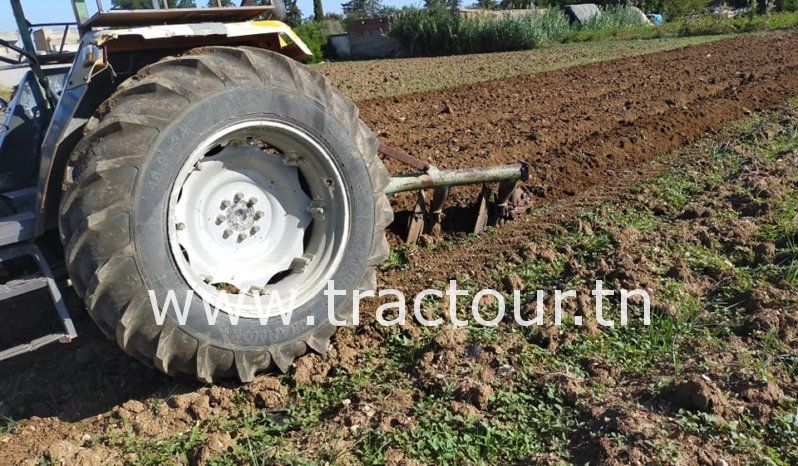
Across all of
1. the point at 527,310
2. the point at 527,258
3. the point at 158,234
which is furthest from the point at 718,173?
the point at 158,234

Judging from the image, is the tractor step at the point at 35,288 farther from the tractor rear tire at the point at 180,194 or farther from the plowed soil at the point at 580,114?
the plowed soil at the point at 580,114

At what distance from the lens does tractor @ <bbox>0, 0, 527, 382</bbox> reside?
9.01 feet

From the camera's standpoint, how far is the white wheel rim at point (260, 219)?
312 centimetres

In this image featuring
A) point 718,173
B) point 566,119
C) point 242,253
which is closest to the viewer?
point 242,253

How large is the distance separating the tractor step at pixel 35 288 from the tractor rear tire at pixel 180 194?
0.26 meters

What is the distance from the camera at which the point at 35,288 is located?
2.96m

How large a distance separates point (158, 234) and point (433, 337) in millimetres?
1493

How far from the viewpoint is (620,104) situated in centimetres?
941

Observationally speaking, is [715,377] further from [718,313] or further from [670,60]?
[670,60]

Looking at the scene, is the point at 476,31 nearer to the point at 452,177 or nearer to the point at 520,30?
the point at 520,30

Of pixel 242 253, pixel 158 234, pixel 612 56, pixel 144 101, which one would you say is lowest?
pixel 612 56

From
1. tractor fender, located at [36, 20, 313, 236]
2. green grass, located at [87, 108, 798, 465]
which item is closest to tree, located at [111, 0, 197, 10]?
tractor fender, located at [36, 20, 313, 236]

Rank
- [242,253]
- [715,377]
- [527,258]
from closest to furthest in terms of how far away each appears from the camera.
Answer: [715,377]
[242,253]
[527,258]

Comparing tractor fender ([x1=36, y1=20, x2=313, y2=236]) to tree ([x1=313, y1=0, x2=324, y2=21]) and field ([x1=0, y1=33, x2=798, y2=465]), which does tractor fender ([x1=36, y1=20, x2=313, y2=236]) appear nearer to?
field ([x1=0, y1=33, x2=798, y2=465])
